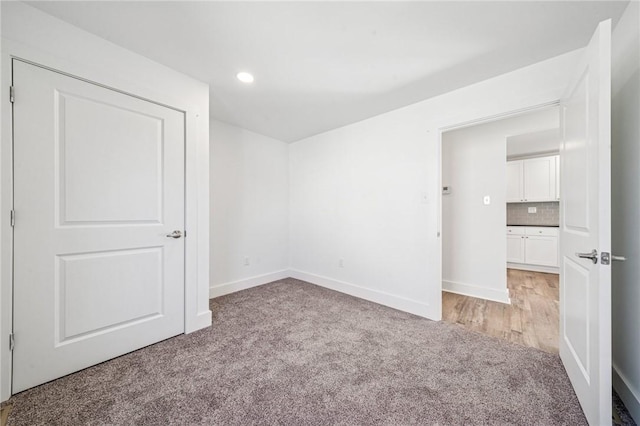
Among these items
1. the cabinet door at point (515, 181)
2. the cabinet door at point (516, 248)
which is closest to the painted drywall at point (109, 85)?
the cabinet door at point (516, 248)

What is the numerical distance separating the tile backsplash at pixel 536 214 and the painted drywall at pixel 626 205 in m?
4.24

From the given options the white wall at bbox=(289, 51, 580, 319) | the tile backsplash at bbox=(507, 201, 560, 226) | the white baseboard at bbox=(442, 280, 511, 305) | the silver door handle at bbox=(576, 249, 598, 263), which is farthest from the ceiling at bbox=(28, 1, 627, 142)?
the tile backsplash at bbox=(507, 201, 560, 226)

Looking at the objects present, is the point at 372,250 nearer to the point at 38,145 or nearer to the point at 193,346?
the point at 193,346

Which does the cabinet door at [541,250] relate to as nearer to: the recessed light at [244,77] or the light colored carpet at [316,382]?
the light colored carpet at [316,382]

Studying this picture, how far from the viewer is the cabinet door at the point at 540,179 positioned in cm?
464

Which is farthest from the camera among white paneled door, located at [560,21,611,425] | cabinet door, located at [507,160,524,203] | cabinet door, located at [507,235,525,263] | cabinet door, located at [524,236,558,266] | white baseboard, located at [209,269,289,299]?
cabinet door, located at [507,160,524,203]

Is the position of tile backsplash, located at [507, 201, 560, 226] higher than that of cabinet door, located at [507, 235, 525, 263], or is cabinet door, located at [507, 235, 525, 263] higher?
tile backsplash, located at [507, 201, 560, 226]

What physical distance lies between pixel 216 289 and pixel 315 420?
233cm

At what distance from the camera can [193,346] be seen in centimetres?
→ 202

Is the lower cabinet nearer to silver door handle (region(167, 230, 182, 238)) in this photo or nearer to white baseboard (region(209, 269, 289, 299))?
white baseboard (region(209, 269, 289, 299))

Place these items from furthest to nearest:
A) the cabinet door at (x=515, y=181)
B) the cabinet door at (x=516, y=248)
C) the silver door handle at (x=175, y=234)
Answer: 1. the cabinet door at (x=515, y=181)
2. the cabinet door at (x=516, y=248)
3. the silver door handle at (x=175, y=234)

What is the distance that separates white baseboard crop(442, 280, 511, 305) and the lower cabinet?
219 cm

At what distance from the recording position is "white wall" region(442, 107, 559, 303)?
3.09 m

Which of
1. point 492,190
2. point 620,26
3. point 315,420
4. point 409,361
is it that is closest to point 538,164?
point 492,190
